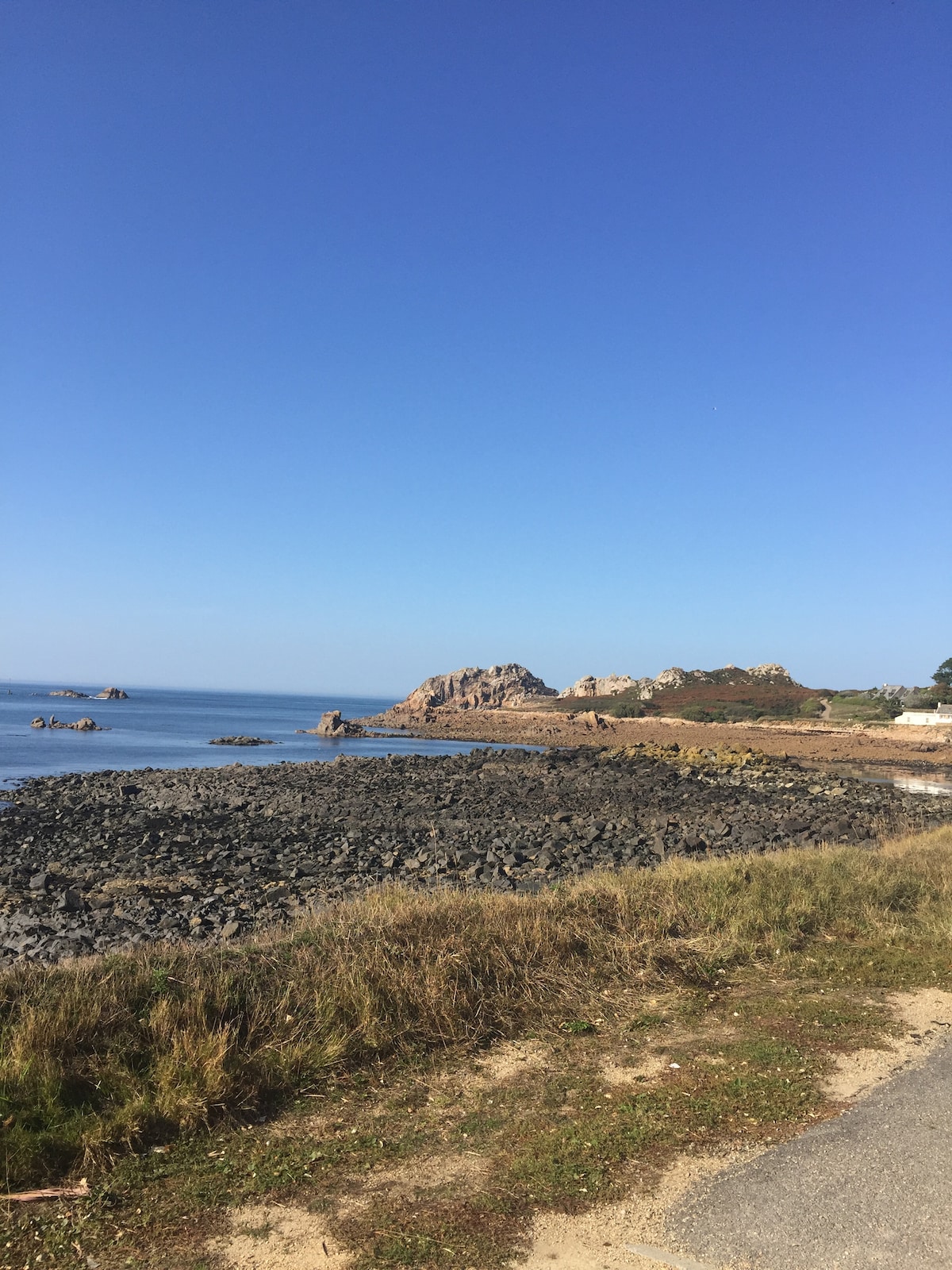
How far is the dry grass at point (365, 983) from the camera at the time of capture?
17.3 ft

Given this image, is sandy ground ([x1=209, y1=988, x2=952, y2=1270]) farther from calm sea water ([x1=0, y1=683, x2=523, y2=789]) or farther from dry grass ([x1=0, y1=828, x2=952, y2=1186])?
calm sea water ([x1=0, y1=683, x2=523, y2=789])

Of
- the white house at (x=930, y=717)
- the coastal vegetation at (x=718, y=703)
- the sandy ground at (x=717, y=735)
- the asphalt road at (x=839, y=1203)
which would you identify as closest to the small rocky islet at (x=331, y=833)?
the asphalt road at (x=839, y=1203)

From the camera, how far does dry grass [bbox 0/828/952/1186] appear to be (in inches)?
207

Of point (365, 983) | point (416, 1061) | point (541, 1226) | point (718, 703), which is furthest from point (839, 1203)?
point (718, 703)

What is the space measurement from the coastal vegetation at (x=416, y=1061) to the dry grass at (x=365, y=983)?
23mm

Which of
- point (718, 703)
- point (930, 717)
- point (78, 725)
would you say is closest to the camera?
point (930, 717)

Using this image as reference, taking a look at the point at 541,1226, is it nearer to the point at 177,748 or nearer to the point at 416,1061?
the point at 416,1061

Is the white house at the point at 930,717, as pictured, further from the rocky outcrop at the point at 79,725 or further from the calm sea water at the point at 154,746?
the rocky outcrop at the point at 79,725

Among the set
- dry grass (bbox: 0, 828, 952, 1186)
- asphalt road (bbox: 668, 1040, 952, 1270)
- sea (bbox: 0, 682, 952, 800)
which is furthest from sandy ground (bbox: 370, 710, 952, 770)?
asphalt road (bbox: 668, 1040, 952, 1270)

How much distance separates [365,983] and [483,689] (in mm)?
144171

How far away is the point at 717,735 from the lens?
229 ft

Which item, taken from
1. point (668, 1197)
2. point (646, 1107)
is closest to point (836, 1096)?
point (646, 1107)

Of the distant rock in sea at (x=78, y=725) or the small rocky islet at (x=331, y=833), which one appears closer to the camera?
the small rocky islet at (x=331, y=833)

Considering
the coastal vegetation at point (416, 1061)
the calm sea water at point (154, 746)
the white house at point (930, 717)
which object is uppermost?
the white house at point (930, 717)
